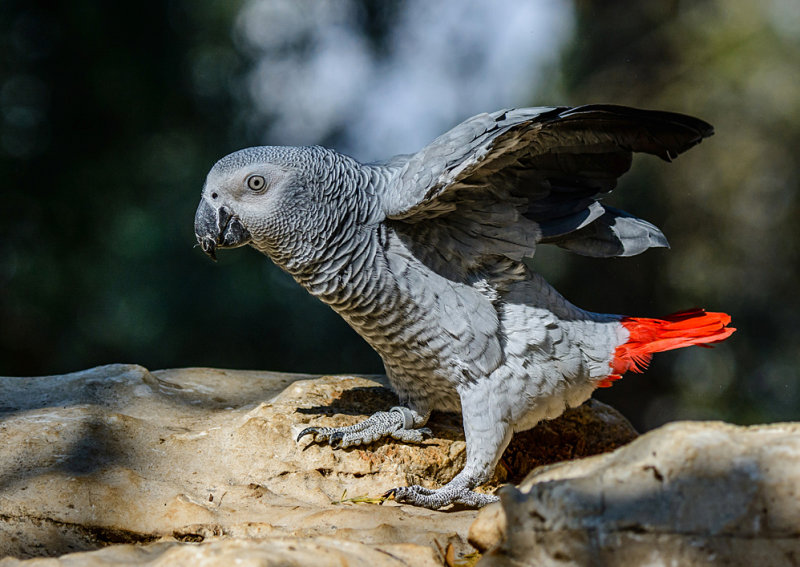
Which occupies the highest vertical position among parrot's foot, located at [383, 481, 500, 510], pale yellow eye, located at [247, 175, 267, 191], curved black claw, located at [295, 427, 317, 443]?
pale yellow eye, located at [247, 175, 267, 191]

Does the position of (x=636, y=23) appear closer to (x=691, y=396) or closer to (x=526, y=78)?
(x=526, y=78)

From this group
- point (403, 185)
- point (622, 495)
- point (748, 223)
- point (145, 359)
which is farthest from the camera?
point (145, 359)

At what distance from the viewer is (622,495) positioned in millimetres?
897

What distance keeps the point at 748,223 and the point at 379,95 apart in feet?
6.02

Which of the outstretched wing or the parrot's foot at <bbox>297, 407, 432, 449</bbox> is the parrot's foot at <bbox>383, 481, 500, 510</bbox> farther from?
the outstretched wing

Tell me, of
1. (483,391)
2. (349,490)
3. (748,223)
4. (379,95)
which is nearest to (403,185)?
(483,391)

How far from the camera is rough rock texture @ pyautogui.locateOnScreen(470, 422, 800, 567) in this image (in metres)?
0.85

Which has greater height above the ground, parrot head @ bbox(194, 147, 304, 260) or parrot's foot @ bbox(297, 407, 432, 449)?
parrot head @ bbox(194, 147, 304, 260)

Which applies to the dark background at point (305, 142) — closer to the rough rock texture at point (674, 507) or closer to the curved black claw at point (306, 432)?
the curved black claw at point (306, 432)

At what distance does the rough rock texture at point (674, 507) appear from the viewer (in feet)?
2.77

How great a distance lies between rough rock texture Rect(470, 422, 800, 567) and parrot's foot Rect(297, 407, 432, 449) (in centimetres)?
89

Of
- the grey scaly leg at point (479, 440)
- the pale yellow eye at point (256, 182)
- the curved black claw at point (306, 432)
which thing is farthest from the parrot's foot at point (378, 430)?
the pale yellow eye at point (256, 182)

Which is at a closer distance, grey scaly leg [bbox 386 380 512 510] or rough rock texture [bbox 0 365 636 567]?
rough rock texture [bbox 0 365 636 567]

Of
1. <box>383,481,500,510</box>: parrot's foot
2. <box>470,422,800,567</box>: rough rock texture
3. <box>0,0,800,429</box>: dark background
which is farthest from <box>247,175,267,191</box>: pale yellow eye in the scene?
<box>0,0,800,429</box>: dark background
